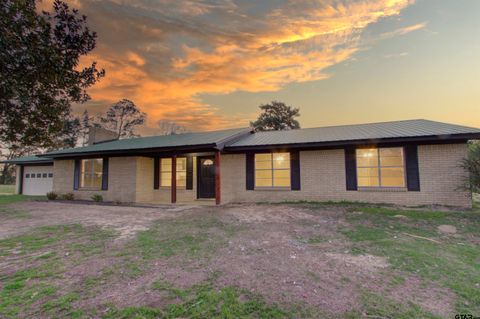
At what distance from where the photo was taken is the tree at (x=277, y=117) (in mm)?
30578

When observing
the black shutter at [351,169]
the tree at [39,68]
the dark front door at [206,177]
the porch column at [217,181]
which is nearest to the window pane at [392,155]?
the black shutter at [351,169]

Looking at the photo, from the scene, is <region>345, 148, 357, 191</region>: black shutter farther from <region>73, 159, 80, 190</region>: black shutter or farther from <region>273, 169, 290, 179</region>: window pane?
<region>73, 159, 80, 190</region>: black shutter

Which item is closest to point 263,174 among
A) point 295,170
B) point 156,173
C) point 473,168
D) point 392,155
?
point 295,170

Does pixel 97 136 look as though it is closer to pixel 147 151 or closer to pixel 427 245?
pixel 147 151

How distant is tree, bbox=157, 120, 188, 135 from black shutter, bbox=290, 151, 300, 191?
3004 centimetres

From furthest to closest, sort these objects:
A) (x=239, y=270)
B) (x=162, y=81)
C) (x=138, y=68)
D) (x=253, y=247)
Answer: (x=162, y=81) < (x=138, y=68) < (x=253, y=247) < (x=239, y=270)

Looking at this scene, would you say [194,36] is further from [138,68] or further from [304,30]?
[304,30]

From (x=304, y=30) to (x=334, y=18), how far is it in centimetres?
123

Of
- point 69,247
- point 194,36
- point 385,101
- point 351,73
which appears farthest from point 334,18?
point 69,247

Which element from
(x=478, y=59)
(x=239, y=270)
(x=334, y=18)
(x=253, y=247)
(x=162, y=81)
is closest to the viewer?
(x=239, y=270)

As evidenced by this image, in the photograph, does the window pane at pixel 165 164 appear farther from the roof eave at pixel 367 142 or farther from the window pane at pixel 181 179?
the roof eave at pixel 367 142

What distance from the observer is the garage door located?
61.5ft

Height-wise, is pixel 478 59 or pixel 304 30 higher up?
pixel 304 30

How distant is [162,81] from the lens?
13742 mm
